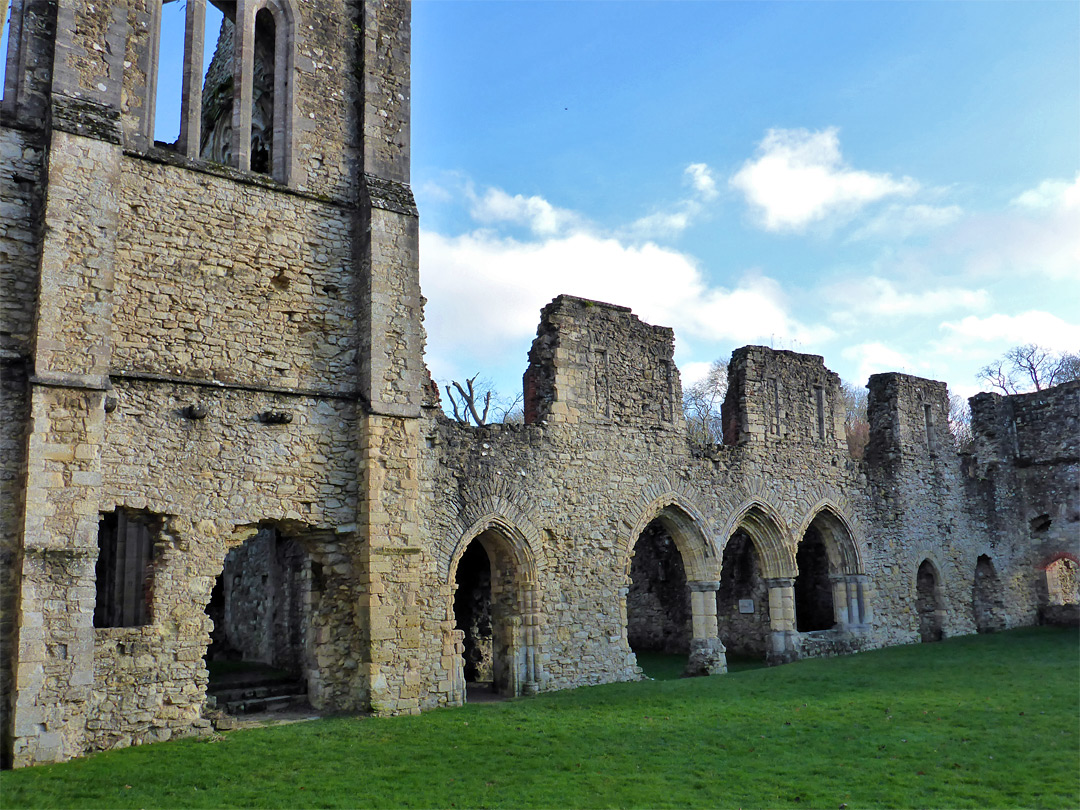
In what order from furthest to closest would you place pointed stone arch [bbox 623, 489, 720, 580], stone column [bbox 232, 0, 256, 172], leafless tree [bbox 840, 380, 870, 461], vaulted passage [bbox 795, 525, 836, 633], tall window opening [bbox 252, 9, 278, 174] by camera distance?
1. leafless tree [bbox 840, 380, 870, 461]
2. vaulted passage [bbox 795, 525, 836, 633]
3. pointed stone arch [bbox 623, 489, 720, 580]
4. tall window opening [bbox 252, 9, 278, 174]
5. stone column [bbox 232, 0, 256, 172]

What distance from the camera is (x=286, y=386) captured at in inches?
473

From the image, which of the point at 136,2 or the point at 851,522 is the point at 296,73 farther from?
the point at 851,522

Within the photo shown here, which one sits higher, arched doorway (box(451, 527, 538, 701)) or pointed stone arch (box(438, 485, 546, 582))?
pointed stone arch (box(438, 485, 546, 582))

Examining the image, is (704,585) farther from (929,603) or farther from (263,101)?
(263,101)

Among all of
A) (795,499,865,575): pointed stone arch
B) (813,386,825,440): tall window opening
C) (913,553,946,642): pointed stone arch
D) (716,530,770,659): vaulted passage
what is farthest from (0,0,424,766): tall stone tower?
(913,553,946,642): pointed stone arch

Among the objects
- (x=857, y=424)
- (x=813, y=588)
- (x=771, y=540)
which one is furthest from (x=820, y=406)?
(x=857, y=424)

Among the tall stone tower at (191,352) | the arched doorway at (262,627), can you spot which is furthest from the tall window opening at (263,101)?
the arched doorway at (262,627)

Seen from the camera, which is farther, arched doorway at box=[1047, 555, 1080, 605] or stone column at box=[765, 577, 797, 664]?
arched doorway at box=[1047, 555, 1080, 605]

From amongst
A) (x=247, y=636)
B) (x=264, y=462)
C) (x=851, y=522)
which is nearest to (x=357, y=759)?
(x=264, y=462)

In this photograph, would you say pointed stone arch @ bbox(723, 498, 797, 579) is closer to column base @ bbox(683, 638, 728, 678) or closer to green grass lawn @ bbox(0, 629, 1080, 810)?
column base @ bbox(683, 638, 728, 678)

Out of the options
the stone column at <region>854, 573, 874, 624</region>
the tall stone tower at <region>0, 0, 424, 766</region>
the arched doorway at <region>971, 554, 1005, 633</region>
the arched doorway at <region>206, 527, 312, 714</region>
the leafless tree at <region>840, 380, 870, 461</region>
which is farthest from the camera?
the leafless tree at <region>840, 380, 870, 461</region>

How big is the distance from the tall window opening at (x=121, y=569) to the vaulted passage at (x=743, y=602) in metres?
12.1

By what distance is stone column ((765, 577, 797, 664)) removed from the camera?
58.2 feet

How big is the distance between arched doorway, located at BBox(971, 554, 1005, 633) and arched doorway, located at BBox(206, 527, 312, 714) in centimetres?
1722
